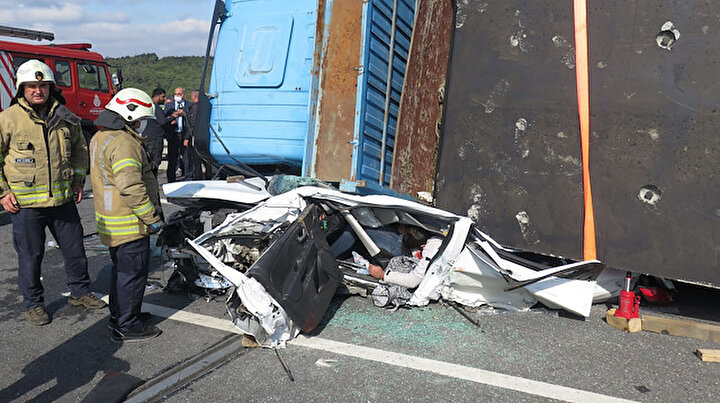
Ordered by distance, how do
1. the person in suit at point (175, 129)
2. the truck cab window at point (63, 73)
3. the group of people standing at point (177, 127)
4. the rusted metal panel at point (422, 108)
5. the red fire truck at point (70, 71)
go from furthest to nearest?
the truck cab window at point (63, 73) < the red fire truck at point (70, 71) < the person in suit at point (175, 129) < the group of people standing at point (177, 127) < the rusted metal panel at point (422, 108)

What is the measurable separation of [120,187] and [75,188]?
89cm

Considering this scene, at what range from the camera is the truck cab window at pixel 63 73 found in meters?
11.9

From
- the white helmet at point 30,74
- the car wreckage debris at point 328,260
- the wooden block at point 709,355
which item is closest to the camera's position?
the wooden block at point 709,355

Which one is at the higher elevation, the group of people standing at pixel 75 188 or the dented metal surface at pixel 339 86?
the dented metal surface at pixel 339 86

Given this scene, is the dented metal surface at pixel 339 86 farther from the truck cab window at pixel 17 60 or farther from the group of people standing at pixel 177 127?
the truck cab window at pixel 17 60

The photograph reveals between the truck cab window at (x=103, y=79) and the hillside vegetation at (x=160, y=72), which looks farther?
the hillside vegetation at (x=160, y=72)

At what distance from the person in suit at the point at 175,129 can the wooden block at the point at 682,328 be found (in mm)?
7875

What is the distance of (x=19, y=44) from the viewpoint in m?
11.3

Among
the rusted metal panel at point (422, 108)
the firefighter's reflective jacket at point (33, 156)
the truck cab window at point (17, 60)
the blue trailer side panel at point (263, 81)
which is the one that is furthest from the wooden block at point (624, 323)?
the truck cab window at point (17, 60)

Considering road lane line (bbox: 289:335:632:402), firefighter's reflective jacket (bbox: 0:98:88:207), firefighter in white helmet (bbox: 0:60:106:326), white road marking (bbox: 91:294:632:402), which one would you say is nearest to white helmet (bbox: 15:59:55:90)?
firefighter in white helmet (bbox: 0:60:106:326)

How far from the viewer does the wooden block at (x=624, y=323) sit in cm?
353

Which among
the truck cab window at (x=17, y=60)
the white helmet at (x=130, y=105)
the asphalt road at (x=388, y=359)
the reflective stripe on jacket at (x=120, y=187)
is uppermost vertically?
the truck cab window at (x=17, y=60)

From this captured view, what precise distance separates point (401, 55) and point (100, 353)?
10.9 ft

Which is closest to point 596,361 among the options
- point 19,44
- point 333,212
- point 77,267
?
point 333,212
